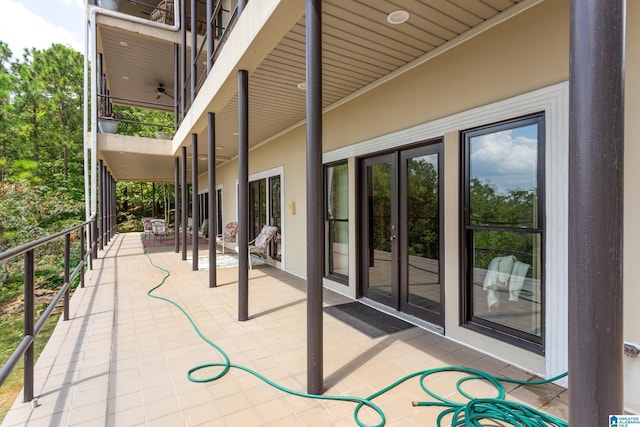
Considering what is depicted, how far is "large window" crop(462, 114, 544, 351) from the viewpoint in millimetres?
2568

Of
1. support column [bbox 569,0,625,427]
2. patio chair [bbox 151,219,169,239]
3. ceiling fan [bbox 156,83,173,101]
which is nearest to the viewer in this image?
support column [bbox 569,0,625,427]

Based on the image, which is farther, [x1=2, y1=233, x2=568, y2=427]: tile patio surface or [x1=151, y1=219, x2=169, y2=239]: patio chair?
[x1=151, y1=219, x2=169, y2=239]: patio chair

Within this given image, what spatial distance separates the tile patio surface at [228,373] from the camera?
2020mm

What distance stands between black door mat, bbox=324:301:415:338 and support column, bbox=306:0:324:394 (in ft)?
3.76

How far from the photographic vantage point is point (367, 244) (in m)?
4.42

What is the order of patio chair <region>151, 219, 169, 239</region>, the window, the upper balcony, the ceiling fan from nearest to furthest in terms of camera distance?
1. the window
2. the upper balcony
3. the ceiling fan
4. patio chair <region>151, 219, 169, 239</region>

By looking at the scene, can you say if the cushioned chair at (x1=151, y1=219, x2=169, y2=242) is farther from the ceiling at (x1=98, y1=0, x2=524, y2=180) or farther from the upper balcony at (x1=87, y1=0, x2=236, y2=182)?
the ceiling at (x1=98, y1=0, x2=524, y2=180)

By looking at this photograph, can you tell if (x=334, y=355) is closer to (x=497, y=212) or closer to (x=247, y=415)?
(x=247, y=415)

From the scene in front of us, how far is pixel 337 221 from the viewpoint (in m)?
5.09

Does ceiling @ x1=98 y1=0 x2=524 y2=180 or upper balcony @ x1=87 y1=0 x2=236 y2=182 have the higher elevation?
upper balcony @ x1=87 y1=0 x2=236 y2=182

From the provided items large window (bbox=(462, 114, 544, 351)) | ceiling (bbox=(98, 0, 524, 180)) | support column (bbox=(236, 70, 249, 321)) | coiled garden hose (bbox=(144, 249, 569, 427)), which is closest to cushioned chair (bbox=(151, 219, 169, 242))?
ceiling (bbox=(98, 0, 524, 180))

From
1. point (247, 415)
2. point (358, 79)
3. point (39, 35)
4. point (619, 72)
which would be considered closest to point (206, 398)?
point (247, 415)

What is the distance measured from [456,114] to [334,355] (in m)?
2.42

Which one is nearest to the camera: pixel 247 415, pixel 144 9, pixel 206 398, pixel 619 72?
pixel 619 72
